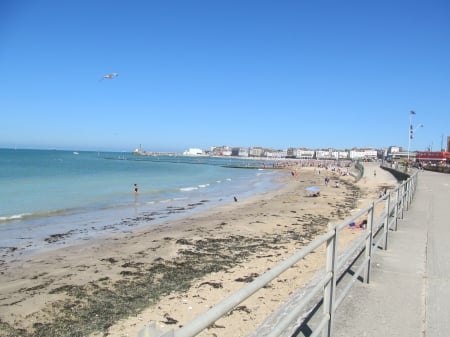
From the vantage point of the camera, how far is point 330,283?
10.00 feet

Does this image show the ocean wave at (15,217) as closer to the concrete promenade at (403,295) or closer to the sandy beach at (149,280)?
the sandy beach at (149,280)

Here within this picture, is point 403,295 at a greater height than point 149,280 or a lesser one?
greater

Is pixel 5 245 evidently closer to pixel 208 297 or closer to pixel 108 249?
pixel 108 249

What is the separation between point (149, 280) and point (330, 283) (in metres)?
6.81

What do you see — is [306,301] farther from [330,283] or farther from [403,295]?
[403,295]

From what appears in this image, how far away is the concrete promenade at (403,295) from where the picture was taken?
3.60 metres

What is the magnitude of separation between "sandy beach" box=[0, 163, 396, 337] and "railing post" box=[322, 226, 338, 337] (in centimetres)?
319

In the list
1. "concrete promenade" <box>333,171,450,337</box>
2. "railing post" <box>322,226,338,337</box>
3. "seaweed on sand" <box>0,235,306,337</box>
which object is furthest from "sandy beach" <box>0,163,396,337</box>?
"railing post" <box>322,226,338,337</box>

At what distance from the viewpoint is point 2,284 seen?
918cm

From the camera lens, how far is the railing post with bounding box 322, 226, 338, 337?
297 centimetres

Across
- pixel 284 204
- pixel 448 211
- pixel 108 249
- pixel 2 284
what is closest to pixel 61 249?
pixel 108 249

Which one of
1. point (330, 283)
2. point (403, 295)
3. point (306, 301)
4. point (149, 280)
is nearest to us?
point (306, 301)

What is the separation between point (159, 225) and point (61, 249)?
5.30 m

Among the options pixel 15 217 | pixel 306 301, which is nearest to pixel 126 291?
pixel 306 301
